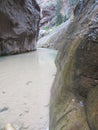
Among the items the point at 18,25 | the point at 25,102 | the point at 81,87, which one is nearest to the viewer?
the point at 81,87

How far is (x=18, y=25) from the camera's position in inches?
510

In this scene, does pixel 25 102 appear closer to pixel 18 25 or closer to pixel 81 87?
pixel 81 87

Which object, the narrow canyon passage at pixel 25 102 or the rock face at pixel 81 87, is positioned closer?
the rock face at pixel 81 87

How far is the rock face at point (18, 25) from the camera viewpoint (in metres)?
12.1

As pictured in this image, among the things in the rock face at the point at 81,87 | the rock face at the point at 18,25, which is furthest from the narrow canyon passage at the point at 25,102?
the rock face at the point at 18,25

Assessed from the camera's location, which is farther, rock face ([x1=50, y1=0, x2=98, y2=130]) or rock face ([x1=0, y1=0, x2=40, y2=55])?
rock face ([x1=0, y1=0, x2=40, y2=55])

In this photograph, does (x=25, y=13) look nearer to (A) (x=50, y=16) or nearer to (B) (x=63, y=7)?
(B) (x=63, y=7)

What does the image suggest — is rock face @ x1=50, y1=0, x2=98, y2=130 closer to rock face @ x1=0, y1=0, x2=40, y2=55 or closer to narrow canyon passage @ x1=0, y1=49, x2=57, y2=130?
narrow canyon passage @ x1=0, y1=49, x2=57, y2=130

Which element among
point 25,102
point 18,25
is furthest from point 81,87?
point 18,25

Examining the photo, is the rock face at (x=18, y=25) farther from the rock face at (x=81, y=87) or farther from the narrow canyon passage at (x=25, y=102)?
the rock face at (x=81, y=87)

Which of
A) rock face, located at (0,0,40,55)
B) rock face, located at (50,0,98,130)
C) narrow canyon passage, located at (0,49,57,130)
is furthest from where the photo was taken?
rock face, located at (0,0,40,55)

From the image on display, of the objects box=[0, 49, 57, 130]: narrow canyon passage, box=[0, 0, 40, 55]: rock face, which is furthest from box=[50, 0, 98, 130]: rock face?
box=[0, 0, 40, 55]: rock face

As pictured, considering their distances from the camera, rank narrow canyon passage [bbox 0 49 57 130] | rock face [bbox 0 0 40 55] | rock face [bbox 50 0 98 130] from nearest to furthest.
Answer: rock face [bbox 50 0 98 130] < narrow canyon passage [bbox 0 49 57 130] < rock face [bbox 0 0 40 55]

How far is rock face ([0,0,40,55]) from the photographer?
12.1 m
